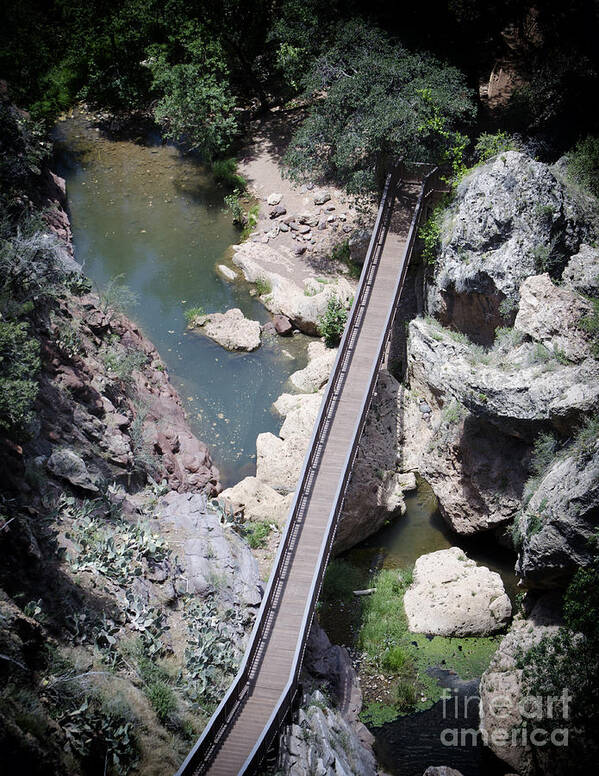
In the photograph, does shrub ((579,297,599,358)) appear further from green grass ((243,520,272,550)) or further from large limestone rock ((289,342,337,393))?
green grass ((243,520,272,550))

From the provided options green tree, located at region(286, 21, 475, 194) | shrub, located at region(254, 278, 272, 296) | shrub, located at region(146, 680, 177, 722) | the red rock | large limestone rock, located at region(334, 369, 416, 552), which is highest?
green tree, located at region(286, 21, 475, 194)

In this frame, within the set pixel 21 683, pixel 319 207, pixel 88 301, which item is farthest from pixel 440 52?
pixel 21 683

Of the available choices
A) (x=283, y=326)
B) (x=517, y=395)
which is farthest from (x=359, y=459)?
(x=283, y=326)

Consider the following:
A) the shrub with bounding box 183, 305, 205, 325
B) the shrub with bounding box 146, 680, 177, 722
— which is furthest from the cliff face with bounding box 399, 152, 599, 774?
the shrub with bounding box 183, 305, 205, 325

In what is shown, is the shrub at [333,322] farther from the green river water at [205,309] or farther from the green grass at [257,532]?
the green grass at [257,532]

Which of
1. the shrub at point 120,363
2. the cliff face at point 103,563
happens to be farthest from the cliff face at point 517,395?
the shrub at point 120,363

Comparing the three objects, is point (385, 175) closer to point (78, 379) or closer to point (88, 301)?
point (88, 301)
